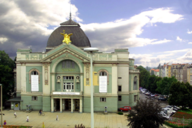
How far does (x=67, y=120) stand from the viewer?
36.4 metres

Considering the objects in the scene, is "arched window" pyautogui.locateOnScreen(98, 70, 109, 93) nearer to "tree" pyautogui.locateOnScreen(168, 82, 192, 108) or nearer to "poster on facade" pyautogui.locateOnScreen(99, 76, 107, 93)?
"poster on facade" pyautogui.locateOnScreen(99, 76, 107, 93)

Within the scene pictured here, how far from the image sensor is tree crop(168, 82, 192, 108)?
44.4 metres

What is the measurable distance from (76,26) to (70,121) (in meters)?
26.7

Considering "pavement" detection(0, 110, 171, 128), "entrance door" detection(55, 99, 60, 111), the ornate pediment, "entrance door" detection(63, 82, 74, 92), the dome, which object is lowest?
"pavement" detection(0, 110, 171, 128)

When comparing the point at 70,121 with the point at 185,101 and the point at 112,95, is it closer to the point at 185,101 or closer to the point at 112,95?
the point at 112,95

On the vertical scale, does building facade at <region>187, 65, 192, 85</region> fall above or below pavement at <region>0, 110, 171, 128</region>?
above

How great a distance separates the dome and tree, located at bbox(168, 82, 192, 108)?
26.6m

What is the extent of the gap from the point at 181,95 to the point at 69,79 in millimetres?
28340

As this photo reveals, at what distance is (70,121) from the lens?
3575 cm

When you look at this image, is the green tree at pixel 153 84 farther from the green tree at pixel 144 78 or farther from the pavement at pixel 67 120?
the pavement at pixel 67 120

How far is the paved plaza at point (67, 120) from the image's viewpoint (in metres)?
33.7

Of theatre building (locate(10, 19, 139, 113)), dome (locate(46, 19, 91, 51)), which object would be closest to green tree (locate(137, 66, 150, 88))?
theatre building (locate(10, 19, 139, 113))

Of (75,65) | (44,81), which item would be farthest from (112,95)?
(44,81)

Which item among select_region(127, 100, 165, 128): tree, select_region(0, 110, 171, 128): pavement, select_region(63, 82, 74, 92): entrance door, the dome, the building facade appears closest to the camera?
select_region(127, 100, 165, 128): tree
